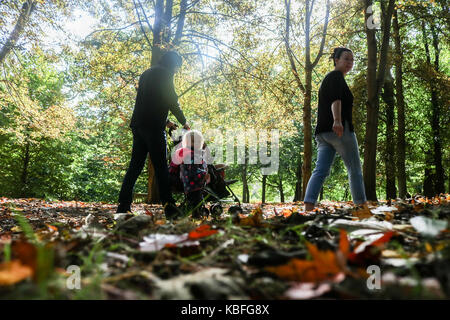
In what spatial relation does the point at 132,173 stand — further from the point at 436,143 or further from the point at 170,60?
the point at 436,143

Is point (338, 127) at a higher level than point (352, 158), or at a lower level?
higher

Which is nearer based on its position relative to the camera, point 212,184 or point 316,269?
point 316,269

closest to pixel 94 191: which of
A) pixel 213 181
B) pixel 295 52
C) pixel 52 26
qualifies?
pixel 52 26

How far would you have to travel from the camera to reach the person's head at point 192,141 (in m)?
4.53

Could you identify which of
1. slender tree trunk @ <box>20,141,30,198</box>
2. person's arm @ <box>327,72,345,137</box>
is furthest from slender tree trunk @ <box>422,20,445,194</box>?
slender tree trunk @ <box>20,141,30,198</box>

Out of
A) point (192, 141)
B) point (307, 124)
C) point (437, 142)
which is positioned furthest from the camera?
point (437, 142)

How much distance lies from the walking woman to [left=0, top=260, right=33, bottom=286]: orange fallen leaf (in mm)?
3412

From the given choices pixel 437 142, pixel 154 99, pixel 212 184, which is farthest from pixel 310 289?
pixel 437 142

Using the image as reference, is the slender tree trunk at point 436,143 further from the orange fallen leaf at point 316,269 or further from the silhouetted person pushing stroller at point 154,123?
the orange fallen leaf at point 316,269

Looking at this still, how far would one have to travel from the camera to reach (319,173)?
12.5 feet

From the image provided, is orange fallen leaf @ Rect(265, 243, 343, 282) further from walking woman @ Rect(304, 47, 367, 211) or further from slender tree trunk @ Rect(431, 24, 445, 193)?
slender tree trunk @ Rect(431, 24, 445, 193)

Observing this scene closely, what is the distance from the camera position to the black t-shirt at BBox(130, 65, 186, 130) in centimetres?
379

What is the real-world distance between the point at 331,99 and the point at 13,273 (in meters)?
3.75

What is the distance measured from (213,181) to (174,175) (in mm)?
731
